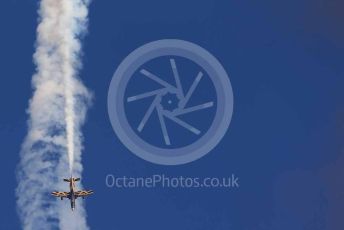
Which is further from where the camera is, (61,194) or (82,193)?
(82,193)

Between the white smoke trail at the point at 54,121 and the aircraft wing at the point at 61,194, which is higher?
the white smoke trail at the point at 54,121

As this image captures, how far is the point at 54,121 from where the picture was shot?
67188 millimetres

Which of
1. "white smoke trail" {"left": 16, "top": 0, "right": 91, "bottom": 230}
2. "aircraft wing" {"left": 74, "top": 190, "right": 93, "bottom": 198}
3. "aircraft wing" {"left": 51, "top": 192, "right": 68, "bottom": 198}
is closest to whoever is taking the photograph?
"white smoke trail" {"left": 16, "top": 0, "right": 91, "bottom": 230}

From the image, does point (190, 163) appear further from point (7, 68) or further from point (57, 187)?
point (7, 68)

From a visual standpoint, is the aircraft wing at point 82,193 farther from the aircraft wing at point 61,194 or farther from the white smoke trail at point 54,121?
the white smoke trail at point 54,121

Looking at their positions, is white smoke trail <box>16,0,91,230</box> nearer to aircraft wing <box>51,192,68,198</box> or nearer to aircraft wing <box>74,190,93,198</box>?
aircraft wing <box>51,192,68,198</box>

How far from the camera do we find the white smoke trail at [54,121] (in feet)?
218

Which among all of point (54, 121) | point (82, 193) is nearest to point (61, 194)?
point (82, 193)

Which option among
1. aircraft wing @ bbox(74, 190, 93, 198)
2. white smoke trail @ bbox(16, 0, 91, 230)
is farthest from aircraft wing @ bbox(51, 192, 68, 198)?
aircraft wing @ bbox(74, 190, 93, 198)

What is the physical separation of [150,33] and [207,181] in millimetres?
14961

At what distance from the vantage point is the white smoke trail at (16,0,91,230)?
66.4 meters

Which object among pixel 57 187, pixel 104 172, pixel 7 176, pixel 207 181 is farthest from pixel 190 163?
pixel 7 176

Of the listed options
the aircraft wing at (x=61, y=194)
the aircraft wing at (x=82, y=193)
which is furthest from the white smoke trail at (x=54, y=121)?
the aircraft wing at (x=82, y=193)

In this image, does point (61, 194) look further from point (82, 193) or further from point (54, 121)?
point (54, 121)
